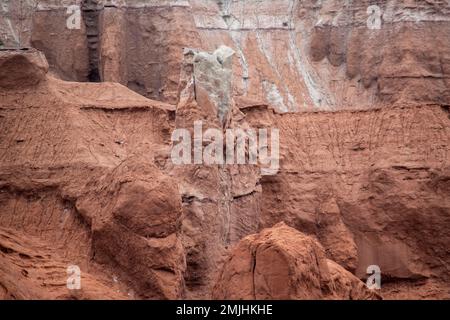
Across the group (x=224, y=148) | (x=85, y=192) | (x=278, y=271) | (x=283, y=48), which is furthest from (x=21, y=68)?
(x=283, y=48)

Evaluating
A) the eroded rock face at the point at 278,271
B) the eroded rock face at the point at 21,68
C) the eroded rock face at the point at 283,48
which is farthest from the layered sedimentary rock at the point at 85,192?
the eroded rock face at the point at 283,48

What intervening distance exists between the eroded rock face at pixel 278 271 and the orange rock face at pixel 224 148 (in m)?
0.05

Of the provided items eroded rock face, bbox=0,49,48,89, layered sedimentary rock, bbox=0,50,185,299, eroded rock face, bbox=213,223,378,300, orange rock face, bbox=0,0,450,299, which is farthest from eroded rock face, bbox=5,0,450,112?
eroded rock face, bbox=213,223,378,300

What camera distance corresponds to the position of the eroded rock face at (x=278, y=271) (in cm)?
2970

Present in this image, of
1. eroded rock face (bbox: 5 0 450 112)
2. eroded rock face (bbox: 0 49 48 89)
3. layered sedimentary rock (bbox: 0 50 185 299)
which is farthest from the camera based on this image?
eroded rock face (bbox: 5 0 450 112)

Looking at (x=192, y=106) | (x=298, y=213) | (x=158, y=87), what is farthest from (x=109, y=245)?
(x=158, y=87)

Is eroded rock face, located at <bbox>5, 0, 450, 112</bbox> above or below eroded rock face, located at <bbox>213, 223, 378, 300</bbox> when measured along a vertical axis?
above

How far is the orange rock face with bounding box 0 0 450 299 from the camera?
115 feet

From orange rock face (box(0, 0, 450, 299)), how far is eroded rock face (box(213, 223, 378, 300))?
5 cm

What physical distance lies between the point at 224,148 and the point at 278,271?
13643 millimetres

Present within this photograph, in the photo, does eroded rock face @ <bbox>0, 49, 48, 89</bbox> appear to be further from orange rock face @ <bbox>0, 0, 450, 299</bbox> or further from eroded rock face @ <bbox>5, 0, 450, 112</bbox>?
eroded rock face @ <bbox>5, 0, 450, 112</bbox>

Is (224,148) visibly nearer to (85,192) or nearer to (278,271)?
(85,192)

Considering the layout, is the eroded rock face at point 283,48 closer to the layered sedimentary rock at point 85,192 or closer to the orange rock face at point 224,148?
the orange rock face at point 224,148

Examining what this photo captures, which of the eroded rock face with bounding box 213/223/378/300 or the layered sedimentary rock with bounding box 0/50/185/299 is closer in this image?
the eroded rock face with bounding box 213/223/378/300
